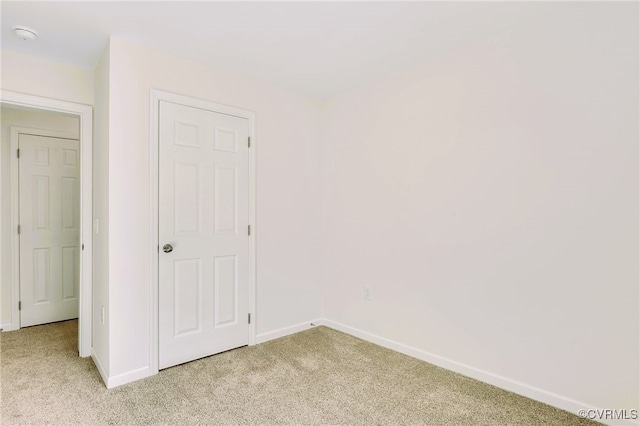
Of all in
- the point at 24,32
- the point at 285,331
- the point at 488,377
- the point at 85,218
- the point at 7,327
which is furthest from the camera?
the point at 7,327

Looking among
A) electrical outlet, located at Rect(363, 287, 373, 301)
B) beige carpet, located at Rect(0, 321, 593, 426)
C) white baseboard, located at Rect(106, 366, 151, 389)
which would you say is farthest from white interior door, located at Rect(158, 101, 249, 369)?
electrical outlet, located at Rect(363, 287, 373, 301)

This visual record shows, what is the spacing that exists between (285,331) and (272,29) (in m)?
2.56

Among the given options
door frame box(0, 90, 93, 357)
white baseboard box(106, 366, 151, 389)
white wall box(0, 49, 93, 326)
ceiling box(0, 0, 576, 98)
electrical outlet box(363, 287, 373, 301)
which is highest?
ceiling box(0, 0, 576, 98)

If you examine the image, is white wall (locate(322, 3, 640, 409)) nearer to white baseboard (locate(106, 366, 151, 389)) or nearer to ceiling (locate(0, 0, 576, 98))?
ceiling (locate(0, 0, 576, 98))

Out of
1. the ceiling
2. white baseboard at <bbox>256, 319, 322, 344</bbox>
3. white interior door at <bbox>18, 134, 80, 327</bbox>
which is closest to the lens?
the ceiling

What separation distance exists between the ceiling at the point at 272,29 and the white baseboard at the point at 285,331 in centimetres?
234

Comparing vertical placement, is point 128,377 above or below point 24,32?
below

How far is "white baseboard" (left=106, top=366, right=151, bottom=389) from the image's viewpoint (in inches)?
88.0

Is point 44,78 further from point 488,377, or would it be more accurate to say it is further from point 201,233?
point 488,377

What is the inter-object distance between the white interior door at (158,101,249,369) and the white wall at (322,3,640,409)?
3.81 ft

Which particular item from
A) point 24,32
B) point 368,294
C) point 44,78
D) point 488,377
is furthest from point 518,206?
point 44,78

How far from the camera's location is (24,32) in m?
2.14

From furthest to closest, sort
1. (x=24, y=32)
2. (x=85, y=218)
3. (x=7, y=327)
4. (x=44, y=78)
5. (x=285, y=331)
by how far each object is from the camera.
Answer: (x=7, y=327), (x=285, y=331), (x=85, y=218), (x=44, y=78), (x=24, y=32)

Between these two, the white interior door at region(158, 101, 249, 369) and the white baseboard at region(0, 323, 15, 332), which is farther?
the white baseboard at region(0, 323, 15, 332)
